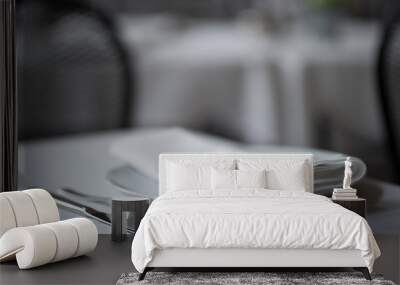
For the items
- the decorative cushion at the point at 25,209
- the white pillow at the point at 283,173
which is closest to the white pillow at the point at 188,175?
the white pillow at the point at 283,173

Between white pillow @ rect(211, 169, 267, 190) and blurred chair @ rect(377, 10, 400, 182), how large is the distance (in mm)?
1518

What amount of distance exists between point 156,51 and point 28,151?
162cm

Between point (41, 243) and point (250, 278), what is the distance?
1465 millimetres

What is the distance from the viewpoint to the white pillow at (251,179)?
5805mm

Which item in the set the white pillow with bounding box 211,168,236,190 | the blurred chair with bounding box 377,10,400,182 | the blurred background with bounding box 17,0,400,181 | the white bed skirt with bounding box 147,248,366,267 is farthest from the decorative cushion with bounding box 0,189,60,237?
the blurred chair with bounding box 377,10,400,182

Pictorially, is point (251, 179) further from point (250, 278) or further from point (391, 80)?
point (391, 80)

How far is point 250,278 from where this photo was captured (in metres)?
4.52

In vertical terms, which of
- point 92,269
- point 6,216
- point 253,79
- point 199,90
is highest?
point 253,79

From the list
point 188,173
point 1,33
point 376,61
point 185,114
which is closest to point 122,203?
point 188,173

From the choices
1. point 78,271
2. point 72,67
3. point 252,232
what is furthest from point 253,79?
point 78,271

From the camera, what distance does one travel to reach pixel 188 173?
598 cm

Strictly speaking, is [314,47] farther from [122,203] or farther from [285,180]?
[122,203]

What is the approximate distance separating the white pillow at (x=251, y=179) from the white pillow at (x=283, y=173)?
100mm

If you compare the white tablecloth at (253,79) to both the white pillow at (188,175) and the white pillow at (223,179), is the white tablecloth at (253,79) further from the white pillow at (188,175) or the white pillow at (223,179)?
the white pillow at (223,179)
